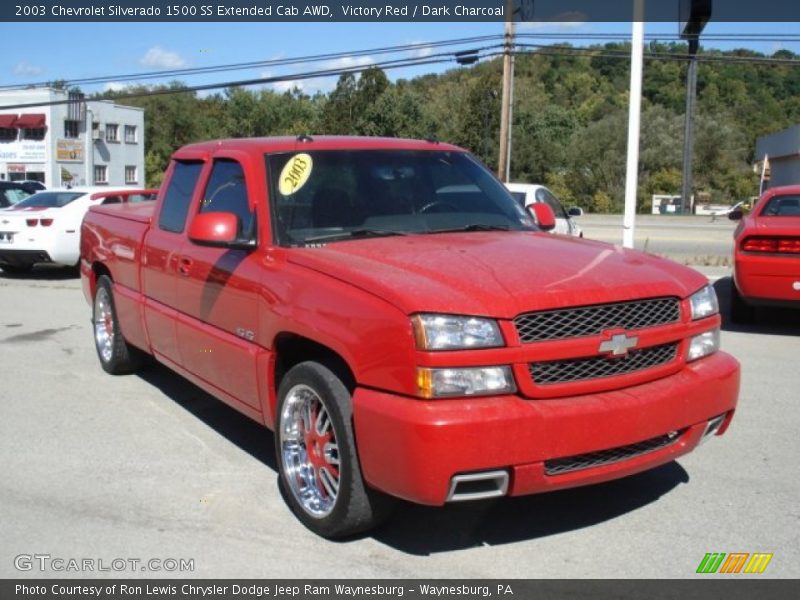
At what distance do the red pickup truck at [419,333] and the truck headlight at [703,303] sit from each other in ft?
0.05

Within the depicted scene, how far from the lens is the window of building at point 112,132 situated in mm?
60541

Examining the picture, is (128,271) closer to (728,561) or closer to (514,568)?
(514,568)

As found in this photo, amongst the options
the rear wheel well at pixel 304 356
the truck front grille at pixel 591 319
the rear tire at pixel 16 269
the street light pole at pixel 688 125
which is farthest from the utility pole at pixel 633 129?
the street light pole at pixel 688 125

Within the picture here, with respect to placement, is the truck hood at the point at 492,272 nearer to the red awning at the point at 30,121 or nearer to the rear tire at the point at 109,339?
the rear tire at the point at 109,339

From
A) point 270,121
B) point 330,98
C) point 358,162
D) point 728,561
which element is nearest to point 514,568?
point 728,561

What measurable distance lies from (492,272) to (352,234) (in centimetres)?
108

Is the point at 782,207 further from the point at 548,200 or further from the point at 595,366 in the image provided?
the point at 595,366

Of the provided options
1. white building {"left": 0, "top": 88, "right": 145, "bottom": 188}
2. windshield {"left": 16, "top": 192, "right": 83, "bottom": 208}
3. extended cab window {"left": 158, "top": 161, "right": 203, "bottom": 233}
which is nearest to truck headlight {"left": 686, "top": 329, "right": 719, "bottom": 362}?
extended cab window {"left": 158, "top": 161, "right": 203, "bottom": 233}

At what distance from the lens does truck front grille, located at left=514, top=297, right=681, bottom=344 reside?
3.52m

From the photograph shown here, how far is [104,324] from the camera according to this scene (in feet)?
24.0

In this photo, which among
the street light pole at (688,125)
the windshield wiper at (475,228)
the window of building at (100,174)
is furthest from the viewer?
the window of building at (100,174)

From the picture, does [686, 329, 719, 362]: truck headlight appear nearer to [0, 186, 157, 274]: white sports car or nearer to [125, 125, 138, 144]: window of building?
[0, 186, 157, 274]: white sports car

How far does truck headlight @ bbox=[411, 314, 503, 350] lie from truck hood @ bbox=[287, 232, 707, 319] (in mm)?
36
